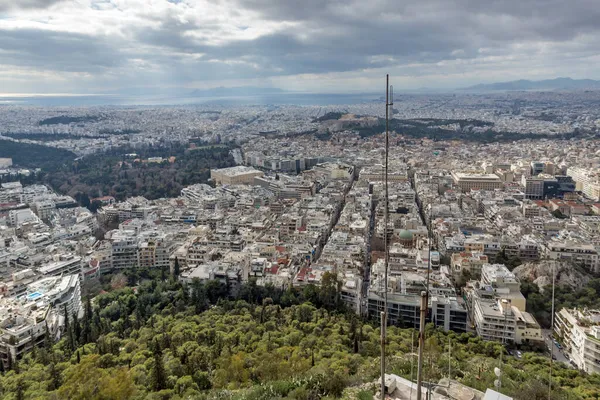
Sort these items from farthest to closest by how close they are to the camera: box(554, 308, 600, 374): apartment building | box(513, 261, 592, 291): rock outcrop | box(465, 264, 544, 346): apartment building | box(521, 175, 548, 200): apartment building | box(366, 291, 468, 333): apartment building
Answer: box(521, 175, 548, 200): apartment building → box(513, 261, 592, 291): rock outcrop → box(366, 291, 468, 333): apartment building → box(465, 264, 544, 346): apartment building → box(554, 308, 600, 374): apartment building

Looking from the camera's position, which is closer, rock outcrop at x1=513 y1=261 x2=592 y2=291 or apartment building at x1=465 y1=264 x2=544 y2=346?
apartment building at x1=465 y1=264 x2=544 y2=346

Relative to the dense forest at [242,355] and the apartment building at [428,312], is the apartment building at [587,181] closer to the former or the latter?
the apartment building at [428,312]

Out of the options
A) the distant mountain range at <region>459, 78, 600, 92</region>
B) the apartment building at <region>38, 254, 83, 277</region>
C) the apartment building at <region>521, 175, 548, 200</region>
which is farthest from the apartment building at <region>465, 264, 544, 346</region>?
the distant mountain range at <region>459, 78, 600, 92</region>

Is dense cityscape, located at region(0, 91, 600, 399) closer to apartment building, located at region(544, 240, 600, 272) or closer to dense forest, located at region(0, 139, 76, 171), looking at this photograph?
apartment building, located at region(544, 240, 600, 272)

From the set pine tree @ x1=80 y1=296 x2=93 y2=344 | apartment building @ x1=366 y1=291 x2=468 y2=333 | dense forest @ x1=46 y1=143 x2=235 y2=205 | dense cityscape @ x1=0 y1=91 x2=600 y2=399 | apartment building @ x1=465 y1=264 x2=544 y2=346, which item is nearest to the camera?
dense cityscape @ x1=0 y1=91 x2=600 y2=399

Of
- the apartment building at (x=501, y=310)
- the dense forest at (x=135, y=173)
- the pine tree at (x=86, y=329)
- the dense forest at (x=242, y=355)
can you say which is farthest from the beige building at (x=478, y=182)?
the pine tree at (x=86, y=329)

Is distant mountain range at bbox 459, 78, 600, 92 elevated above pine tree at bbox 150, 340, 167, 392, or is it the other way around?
distant mountain range at bbox 459, 78, 600, 92

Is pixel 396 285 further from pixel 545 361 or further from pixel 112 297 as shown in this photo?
pixel 112 297
